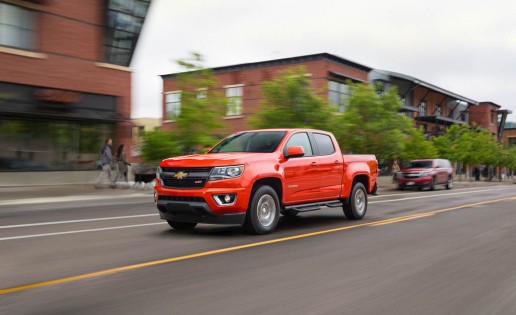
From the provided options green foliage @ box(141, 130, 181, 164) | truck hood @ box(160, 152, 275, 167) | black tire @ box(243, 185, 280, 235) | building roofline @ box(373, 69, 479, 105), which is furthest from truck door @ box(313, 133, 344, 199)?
building roofline @ box(373, 69, 479, 105)

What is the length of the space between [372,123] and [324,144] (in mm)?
18375

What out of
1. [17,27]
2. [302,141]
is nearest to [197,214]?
[302,141]

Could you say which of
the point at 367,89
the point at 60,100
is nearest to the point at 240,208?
the point at 60,100

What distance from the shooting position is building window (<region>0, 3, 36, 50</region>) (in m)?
19.7

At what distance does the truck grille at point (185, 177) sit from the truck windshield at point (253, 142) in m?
1.37

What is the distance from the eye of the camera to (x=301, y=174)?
939 cm

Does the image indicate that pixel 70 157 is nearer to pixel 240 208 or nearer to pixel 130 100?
pixel 130 100

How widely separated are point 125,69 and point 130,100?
1477mm

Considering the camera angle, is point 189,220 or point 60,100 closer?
point 189,220

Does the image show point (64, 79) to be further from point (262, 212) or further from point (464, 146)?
point (464, 146)

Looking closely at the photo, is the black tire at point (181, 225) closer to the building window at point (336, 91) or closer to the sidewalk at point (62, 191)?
the sidewalk at point (62, 191)

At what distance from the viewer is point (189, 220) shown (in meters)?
8.28

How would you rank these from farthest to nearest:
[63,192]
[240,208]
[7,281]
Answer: [63,192] → [240,208] → [7,281]

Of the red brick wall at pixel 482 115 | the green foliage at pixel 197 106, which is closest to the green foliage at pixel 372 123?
the green foliage at pixel 197 106
